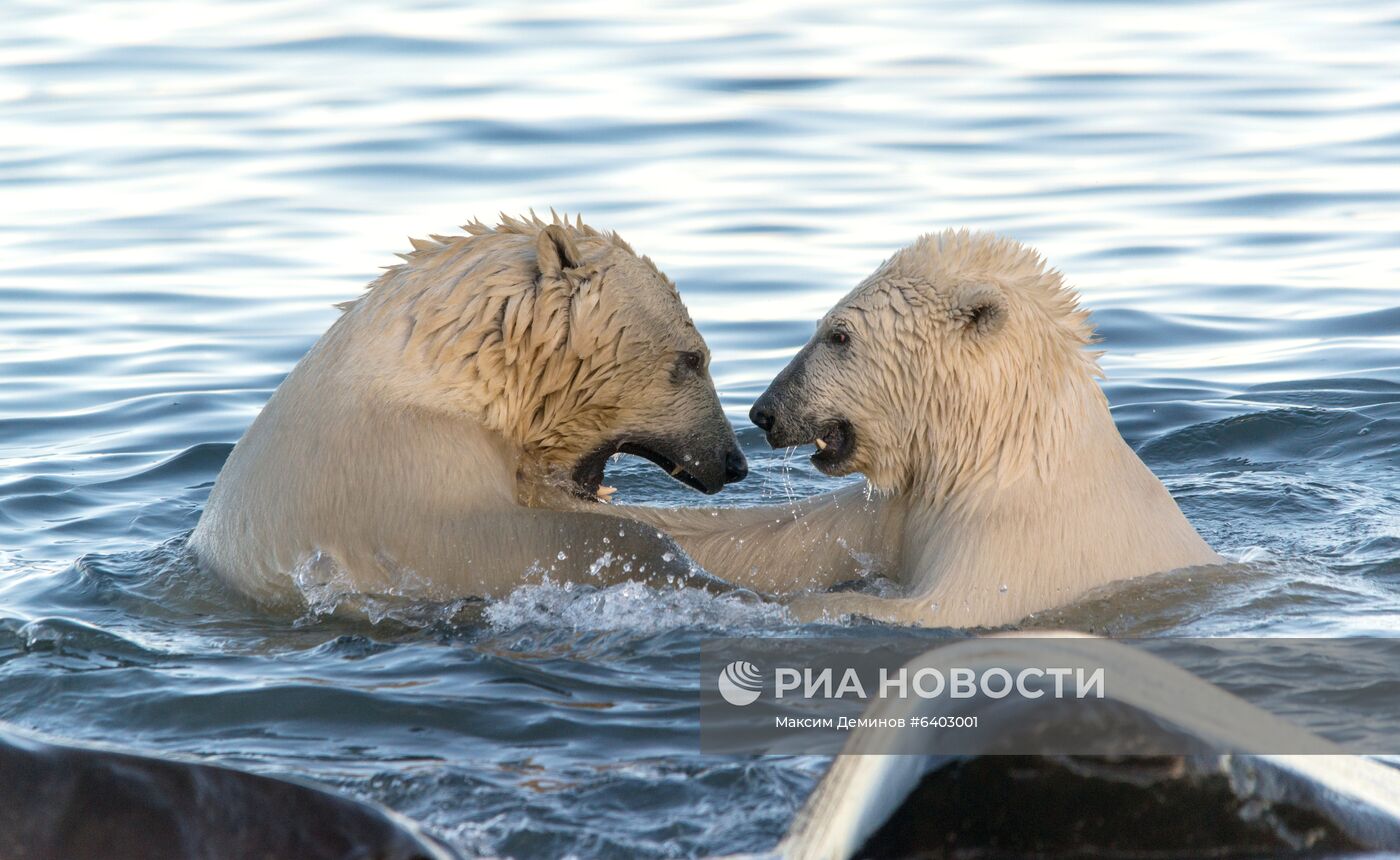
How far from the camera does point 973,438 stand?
5652mm

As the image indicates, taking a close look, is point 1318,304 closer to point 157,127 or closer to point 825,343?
point 825,343

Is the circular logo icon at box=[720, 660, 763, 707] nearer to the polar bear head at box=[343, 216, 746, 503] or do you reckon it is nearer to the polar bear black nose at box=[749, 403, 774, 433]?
the polar bear black nose at box=[749, 403, 774, 433]

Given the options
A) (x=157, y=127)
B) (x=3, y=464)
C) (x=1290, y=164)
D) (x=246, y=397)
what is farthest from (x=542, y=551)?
(x=157, y=127)

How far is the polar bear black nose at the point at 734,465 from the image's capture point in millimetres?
6281

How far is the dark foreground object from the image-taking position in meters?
3.54

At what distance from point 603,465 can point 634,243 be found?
642cm

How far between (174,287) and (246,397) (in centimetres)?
288

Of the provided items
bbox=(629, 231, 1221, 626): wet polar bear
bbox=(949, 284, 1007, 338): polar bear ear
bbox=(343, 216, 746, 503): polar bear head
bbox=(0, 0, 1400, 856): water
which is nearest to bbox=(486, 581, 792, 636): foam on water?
bbox=(0, 0, 1400, 856): water

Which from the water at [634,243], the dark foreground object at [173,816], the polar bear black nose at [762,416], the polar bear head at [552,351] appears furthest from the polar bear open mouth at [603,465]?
the dark foreground object at [173,816]

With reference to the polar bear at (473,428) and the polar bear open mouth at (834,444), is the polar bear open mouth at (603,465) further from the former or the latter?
the polar bear open mouth at (834,444)

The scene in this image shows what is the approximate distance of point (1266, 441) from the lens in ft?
28.2

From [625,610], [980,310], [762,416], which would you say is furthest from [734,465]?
[980,310]

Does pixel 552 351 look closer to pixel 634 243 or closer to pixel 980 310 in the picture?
pixel 980 310

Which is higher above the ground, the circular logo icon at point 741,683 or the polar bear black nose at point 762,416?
the polar bear black nose at point 762,416
